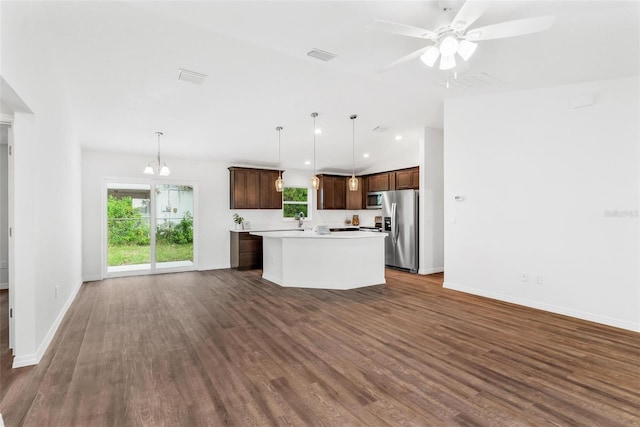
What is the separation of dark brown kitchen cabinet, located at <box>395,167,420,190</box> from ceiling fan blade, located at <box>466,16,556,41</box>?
4.68 m

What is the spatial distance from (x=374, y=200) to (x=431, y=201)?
202 cm

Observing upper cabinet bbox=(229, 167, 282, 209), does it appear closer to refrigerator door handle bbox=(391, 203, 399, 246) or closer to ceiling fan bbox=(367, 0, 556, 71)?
refrigerator door handle bbox=(391, 203, 399, 246)

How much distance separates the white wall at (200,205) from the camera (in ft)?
20.2

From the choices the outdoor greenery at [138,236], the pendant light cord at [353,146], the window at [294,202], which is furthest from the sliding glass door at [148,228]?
the pendant light cord at [353,146]

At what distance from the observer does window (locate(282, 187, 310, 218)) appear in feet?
27.6

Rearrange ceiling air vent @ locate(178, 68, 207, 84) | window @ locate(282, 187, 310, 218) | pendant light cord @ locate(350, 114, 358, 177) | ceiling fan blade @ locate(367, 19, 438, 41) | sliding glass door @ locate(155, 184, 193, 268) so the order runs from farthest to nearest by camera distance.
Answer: window @ locate(282, 187, 310, 218) → sliding glass door @ locate(155, 184, 193, 268) → pendant light cord @ locate(350, 114, 358, 177) → ceiling air vent @ locate(178, 68, 207, 84) → ceiling fan blade @ locate(367, 19, 438, 41)

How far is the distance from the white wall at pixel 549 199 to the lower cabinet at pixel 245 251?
13.5ft

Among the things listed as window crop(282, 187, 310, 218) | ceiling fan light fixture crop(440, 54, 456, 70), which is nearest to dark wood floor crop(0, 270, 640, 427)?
ceiling fan light fixture crop(440, 54, 456, 70)

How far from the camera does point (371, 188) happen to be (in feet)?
27.9

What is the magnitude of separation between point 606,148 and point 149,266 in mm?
7722

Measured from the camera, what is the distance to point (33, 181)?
272cm

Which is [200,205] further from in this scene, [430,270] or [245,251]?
[430,270]

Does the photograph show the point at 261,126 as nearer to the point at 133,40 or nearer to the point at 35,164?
the point at 133,40

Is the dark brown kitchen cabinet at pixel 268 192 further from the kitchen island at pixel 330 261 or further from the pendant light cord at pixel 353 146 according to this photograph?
the kitchen island at pixel 330 261
